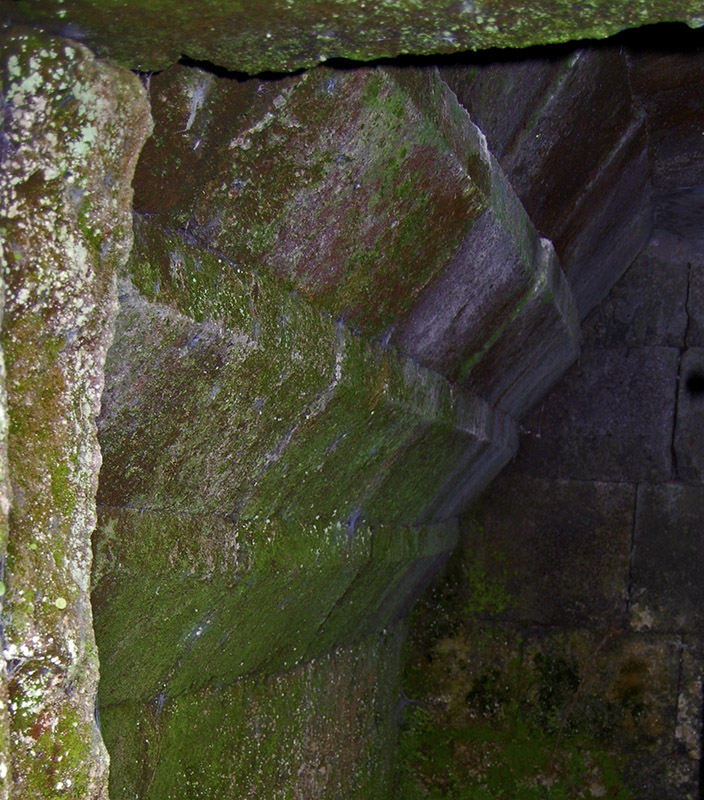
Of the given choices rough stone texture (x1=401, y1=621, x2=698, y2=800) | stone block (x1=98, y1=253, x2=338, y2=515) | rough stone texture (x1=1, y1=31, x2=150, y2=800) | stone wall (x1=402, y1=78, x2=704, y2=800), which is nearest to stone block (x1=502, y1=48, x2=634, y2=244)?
stone block (x1=98, y1=253, x2=338, y2=515)

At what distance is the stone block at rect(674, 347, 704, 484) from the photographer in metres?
4.20

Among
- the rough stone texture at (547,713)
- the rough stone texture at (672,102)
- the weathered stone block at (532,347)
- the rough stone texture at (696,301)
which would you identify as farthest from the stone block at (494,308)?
the rough stone texture at (547,713)

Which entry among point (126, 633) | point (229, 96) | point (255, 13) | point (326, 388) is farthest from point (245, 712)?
point (255, 13)

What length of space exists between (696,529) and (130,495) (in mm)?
3279

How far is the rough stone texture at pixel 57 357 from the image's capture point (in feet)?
3.56

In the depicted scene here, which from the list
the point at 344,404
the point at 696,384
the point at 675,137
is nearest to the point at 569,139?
the point at 675,137

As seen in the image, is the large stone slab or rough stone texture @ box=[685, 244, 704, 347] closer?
the large stone slab

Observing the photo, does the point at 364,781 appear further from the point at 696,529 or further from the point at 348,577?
the point at 696,529

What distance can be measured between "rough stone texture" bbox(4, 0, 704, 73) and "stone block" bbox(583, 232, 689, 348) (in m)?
3.28

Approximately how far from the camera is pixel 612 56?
2.43 metres

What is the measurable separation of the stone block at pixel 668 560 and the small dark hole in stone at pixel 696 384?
1.46 ft

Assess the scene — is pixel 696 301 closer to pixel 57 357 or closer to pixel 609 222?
pixel 609 222

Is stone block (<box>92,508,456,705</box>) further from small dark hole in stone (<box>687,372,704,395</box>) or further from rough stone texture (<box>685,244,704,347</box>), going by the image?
rough stone texture (<box>685,244,704,347</box>)

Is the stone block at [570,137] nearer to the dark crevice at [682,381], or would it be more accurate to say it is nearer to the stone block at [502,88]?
the stone block at [502,88]
